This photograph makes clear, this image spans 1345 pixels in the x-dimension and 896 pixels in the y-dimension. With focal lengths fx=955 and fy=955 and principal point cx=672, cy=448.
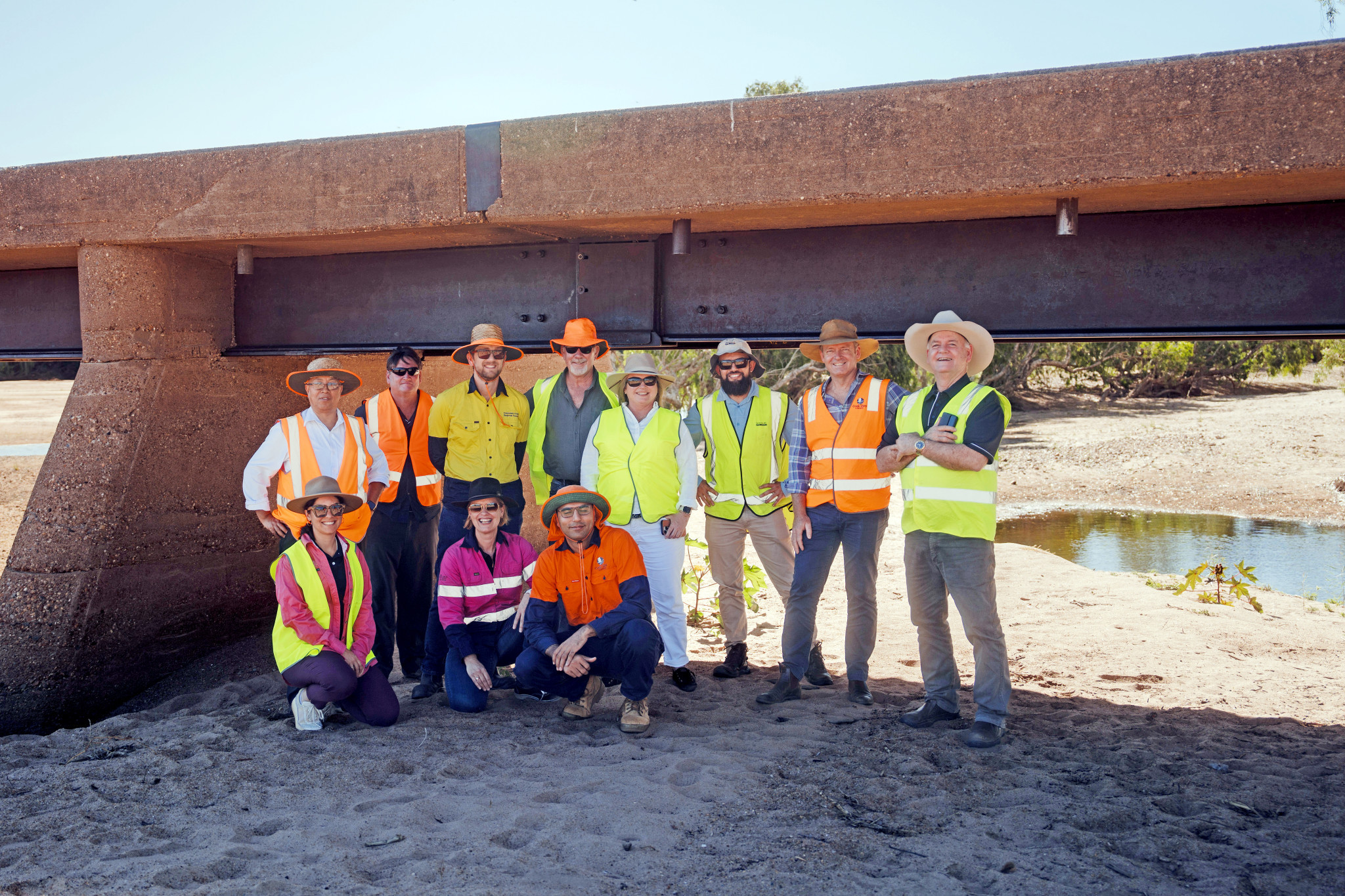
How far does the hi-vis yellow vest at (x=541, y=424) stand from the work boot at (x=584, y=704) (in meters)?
1.17

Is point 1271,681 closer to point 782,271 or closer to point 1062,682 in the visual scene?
point 1062,682

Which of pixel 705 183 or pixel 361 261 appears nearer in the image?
pixel 705 183

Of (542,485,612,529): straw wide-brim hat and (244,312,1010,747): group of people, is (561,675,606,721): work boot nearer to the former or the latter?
(244,312,1010,747): group of people

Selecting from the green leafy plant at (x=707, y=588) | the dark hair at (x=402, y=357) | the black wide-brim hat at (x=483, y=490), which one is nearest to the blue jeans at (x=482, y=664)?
the black wide-brim hat at (x=483, y=490)

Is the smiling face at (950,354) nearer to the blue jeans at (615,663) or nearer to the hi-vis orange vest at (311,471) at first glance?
the blue jeans at (615,663)

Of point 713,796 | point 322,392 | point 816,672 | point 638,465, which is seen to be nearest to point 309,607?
point 322,392

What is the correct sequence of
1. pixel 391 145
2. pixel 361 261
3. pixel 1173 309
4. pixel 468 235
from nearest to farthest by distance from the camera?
1. pixel 1173 309
2. pixel 391 145
3. pixel 468 235
4. pixel 361 261

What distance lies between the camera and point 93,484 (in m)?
6.30

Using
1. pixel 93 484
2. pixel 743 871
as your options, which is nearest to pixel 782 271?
pixel 743 871

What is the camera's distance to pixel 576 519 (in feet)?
16.7

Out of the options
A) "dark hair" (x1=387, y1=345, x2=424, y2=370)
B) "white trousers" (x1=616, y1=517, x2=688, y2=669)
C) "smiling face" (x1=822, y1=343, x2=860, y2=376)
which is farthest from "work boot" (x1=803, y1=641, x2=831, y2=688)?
"dark hair" (x1=387, y1=345, x2=424, y2=370)

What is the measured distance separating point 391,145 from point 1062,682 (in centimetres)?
533

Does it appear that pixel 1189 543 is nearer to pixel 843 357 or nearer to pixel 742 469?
pixel 742 469

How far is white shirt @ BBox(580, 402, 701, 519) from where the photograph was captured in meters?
5.61
